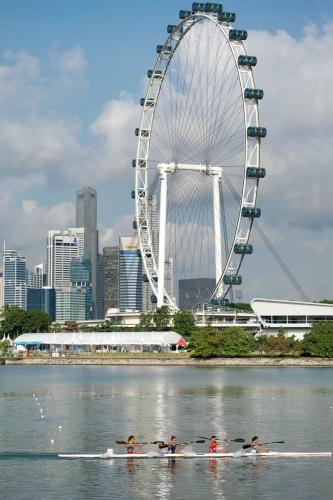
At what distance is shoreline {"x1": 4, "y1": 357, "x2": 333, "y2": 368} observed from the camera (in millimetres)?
150500

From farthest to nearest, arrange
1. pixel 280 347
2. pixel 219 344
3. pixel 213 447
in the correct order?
1. pixel 280 347
2. pixel 219 344
3. pixel 213 447

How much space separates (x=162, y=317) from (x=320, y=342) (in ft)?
115

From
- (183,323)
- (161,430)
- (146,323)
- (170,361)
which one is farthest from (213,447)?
(146,323)

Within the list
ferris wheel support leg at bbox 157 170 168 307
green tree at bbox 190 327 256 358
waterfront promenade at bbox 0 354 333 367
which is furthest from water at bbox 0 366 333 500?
ferris wheel support leg at bbox 157 170 168 307

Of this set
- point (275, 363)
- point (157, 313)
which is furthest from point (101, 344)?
point (275, 363)

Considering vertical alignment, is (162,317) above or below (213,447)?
above

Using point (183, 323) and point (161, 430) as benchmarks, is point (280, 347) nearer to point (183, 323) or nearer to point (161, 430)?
point (183, 323)

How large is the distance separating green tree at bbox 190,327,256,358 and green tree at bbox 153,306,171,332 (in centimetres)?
2041

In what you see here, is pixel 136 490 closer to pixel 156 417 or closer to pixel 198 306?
pixel 156 417

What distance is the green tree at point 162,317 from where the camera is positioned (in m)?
175

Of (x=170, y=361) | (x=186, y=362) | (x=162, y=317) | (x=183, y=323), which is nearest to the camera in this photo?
(x=186, y=362)

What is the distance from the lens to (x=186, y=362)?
158 metres

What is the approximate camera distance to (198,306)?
178375 millimetres

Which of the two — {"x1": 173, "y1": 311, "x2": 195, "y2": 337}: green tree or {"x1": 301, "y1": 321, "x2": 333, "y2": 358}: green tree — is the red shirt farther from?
{"x1": 173, "y1": 311, "x2": 195, "y2": 337}: green tree
